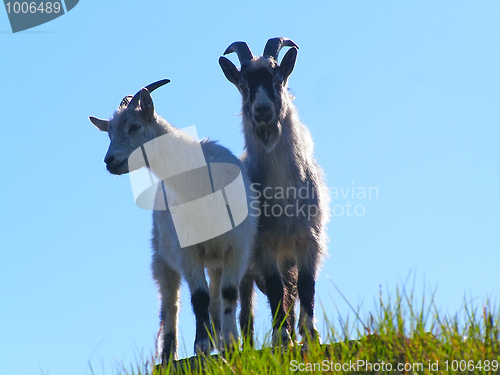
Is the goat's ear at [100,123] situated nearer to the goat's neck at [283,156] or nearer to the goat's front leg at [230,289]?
the goat's neck at [283,156]

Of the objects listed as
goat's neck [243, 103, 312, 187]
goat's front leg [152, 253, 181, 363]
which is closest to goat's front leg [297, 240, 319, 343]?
goat's neck [243, 103, 312, 187]

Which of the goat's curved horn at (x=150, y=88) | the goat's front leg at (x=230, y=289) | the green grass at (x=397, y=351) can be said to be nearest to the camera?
the green grass at (x=397, y=351)

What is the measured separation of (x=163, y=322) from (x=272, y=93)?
9.63ft

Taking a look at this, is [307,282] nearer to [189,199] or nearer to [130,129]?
[189,199]

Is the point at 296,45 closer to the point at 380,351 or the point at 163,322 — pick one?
the point at 163,322

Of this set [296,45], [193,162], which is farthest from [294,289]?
[296,45]

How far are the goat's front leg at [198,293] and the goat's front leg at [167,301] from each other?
2.62ft

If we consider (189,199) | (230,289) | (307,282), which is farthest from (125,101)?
(307,282)

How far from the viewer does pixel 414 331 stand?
4.52 meters

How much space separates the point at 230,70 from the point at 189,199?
1.93m

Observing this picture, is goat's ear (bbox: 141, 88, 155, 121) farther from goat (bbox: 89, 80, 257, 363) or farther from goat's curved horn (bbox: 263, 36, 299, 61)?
goat's curved horn (bbox: 263, 36, 299, 61)

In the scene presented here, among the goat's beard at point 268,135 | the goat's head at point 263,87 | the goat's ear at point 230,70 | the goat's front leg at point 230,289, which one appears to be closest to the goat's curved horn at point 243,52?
the goat's head at point 263,87

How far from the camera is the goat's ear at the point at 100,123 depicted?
7.18 meters

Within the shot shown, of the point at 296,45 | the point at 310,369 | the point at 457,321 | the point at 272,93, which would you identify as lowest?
the point at 310,369
